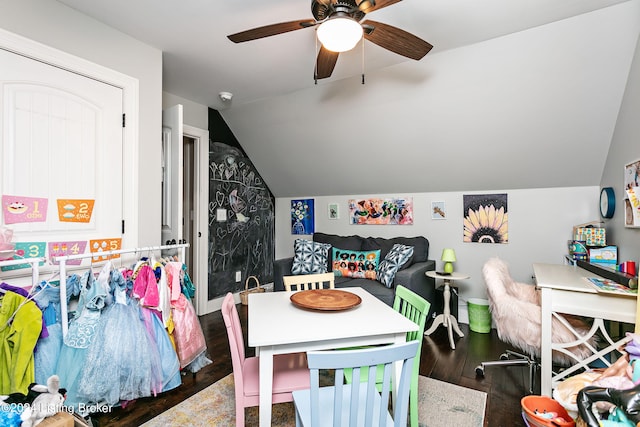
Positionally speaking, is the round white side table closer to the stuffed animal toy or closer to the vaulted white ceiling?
the vaulted white ceiling

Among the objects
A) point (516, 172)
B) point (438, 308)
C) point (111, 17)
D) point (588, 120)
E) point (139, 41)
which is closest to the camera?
point (111, 17)

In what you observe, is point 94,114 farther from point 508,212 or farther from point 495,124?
point 508,212

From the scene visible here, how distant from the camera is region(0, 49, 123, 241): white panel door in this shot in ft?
6.07

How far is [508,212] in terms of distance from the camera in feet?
11.1

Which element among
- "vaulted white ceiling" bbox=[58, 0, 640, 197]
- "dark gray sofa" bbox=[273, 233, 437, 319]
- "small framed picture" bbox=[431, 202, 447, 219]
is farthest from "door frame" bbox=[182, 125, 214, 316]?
"small framed picture" bbox=[431, 202, 447, 219]

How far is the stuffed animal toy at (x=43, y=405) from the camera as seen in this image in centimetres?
129

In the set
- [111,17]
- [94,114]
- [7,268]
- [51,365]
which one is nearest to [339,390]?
[51,365]

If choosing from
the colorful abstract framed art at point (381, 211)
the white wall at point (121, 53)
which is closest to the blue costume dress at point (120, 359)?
the white wall at point (121, 53)

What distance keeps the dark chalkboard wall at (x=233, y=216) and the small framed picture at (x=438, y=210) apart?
2.45 m

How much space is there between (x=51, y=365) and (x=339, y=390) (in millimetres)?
1793

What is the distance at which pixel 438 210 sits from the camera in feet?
12.4

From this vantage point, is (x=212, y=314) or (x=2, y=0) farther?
(x=212, y=314)

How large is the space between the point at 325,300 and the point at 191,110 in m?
2.93

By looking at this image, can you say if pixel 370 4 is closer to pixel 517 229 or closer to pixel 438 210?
pixel 438 210
